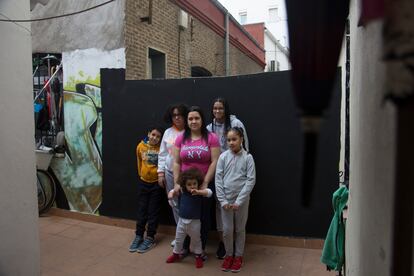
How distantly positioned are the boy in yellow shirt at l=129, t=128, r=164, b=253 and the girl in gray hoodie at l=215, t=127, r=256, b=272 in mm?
1025

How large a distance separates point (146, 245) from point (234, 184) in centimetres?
148

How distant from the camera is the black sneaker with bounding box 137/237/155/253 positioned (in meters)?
4.53

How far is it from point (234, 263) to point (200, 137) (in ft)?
4.61

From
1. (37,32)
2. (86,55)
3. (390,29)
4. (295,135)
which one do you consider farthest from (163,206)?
(390,29)

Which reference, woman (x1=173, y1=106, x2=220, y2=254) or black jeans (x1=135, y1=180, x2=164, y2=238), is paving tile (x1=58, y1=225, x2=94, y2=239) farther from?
woman (x1=173, y1=106, x2=220, y2=254)

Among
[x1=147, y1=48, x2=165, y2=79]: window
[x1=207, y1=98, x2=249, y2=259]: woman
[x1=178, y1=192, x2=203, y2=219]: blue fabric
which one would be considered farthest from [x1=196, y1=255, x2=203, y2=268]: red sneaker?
[x1=147, y1=48, x2=165, y2=79]: window

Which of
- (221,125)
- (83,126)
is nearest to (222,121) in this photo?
(221,125)

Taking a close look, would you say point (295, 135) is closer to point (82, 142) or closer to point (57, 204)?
point (82, 142)

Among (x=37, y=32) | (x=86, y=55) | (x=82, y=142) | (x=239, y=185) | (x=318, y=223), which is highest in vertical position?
(x=37, y=32)

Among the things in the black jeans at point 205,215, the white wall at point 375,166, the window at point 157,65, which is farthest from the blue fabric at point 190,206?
the window at point 157,65

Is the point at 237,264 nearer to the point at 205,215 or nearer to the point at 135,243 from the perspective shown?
the point at 205,215

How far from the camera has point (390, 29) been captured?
2.28 ft

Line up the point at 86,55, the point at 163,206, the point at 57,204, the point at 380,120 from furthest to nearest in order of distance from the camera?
the point at 57,204 < the point at 86,55 < the point at 163,206 < the point at 380,120

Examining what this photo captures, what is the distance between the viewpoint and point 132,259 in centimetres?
434
